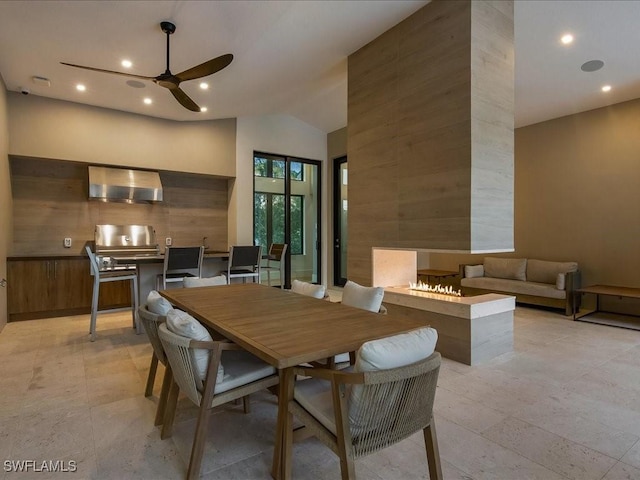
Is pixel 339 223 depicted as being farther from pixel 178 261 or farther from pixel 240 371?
pixel 240 371

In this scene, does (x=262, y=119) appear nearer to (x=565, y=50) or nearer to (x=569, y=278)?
(x=565, y=50)

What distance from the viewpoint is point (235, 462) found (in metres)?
1.80

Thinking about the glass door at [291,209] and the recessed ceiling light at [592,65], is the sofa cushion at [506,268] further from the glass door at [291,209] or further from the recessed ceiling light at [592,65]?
the glass door at [291,209]

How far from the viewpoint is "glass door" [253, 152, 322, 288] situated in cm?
676

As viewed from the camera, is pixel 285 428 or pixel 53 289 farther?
pixel 53 289

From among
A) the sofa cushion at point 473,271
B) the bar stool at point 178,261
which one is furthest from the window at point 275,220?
the sofa cushion at point 473,271

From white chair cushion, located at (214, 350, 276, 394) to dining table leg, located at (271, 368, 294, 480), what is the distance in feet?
0.74

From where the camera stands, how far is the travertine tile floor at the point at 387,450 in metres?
1.75

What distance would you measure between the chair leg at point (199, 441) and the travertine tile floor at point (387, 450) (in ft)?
0.39

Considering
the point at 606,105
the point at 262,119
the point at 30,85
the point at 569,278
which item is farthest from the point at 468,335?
the point at 30,85

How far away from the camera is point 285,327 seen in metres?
1.78

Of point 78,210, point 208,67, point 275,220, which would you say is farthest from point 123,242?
point 208,67

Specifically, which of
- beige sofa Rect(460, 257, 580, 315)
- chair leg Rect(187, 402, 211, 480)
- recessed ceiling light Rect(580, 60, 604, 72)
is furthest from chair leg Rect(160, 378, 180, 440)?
recessed ceiling light Rect(580, 60, 604, 72)

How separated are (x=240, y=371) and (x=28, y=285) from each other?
448cm
